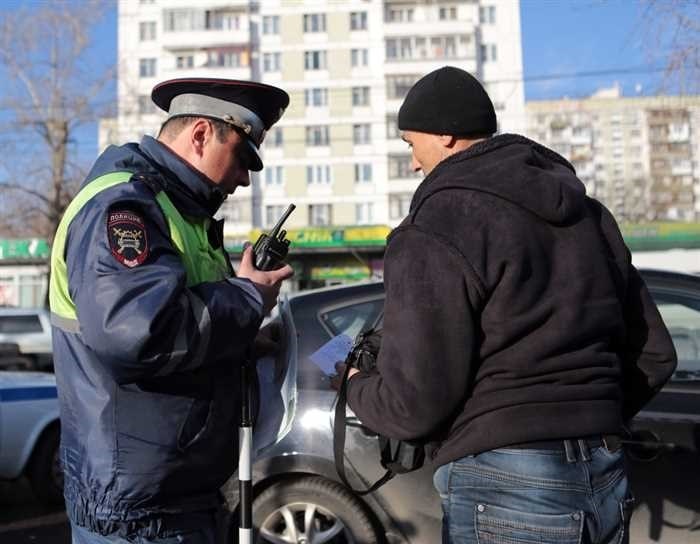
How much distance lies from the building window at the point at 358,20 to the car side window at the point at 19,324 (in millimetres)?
35763

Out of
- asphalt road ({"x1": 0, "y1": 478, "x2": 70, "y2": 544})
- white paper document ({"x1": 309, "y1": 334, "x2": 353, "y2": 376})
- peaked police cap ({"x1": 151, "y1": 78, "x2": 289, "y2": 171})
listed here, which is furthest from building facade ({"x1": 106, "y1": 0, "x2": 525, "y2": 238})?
peaked police cap ({"x1": 151, "y1": 78, "x2": 289, "y2": 171})

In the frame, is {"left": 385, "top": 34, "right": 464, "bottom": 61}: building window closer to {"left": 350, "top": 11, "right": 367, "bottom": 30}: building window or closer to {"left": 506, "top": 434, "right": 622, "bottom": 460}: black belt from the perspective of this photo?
{"left": 350, "top": 11, "right": 367, "bottom": 30}: building window

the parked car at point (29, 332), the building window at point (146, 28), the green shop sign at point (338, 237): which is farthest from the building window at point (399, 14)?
the parked car at point (29, 332)

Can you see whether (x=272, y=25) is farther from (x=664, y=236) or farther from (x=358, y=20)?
(x=664, y=236)

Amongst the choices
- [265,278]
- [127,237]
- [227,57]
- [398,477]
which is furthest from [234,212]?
[127,237]

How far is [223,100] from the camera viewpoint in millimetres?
1872

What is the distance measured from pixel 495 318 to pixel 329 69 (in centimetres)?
4726

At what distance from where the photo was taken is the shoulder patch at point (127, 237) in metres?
1.53

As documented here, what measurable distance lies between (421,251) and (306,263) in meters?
38.4

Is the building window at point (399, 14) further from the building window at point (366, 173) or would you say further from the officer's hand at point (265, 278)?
the officer's hand at point (265, 278)

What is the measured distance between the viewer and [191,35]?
155 ft

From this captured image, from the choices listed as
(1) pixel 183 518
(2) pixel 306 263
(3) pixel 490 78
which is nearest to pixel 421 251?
(1) pixel 183 518

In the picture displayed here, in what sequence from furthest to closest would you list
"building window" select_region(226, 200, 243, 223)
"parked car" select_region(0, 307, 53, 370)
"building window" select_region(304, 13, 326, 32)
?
"building window" select_region(304, 13, 326, 32)
"building window" select_region(226, 200, 243, 223)
"parked car" select_region(0, 307, 53, 370)

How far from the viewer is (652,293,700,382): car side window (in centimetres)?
359
